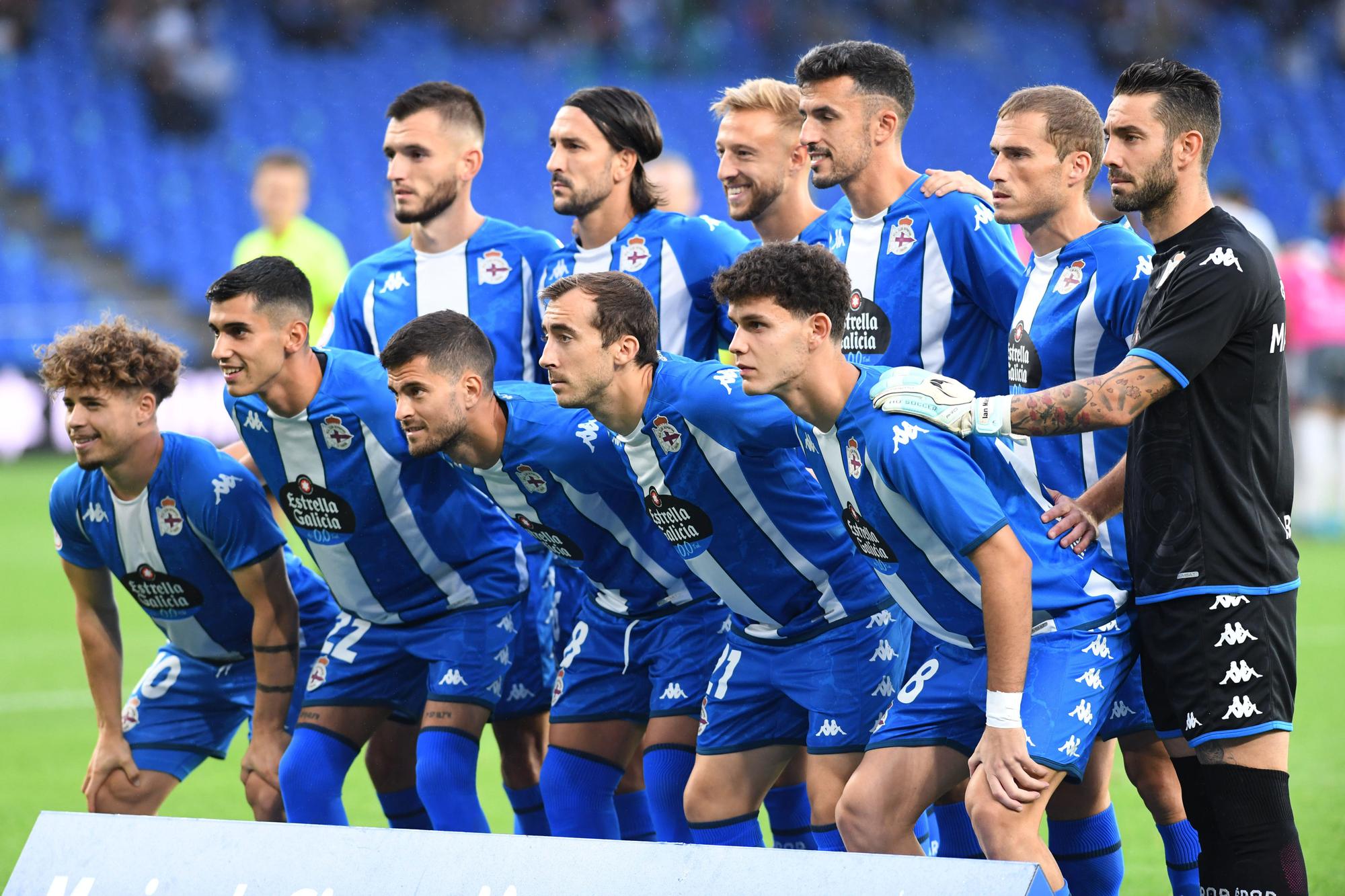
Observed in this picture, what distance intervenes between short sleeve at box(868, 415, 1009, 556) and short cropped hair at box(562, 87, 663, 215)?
6.57 ft

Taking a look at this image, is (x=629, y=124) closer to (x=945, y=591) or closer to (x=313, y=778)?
(x=945, y=591)

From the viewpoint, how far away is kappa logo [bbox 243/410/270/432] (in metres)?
4.95

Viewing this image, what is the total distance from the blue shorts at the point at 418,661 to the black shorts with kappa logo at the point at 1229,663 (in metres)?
2.13

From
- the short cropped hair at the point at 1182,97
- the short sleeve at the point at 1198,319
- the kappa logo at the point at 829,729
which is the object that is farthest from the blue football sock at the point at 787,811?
the short cropped hair at the point at 1182,97

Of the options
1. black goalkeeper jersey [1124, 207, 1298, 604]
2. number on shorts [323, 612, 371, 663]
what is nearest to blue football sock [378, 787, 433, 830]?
number on shorts [323, 612, 371, 663]

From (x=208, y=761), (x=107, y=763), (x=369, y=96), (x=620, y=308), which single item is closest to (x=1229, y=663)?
(x=620, y=308)

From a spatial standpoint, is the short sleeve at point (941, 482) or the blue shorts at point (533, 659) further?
the blue shorts at point (533, 659)

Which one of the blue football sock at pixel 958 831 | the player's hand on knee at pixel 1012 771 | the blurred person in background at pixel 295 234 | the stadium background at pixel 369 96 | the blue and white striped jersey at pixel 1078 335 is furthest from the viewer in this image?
the stadium background at pixel 369 96

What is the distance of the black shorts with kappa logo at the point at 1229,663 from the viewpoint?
3.61m

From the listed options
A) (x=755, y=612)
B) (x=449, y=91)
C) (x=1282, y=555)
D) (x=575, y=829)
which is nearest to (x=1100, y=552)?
(x=1282, y=555)

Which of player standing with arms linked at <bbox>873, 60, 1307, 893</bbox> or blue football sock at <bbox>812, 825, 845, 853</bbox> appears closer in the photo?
player standing with arms linked at <bbox>873, 60, 1307, 893</bbox>

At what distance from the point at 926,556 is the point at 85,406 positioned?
2628 millimetres

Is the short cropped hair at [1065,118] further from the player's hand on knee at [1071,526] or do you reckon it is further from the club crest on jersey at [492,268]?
the club crest on jersey at [492,268]

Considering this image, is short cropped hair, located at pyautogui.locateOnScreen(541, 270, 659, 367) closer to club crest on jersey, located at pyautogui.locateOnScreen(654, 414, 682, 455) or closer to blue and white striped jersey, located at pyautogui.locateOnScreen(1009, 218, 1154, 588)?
club crest on jersey, located at pyautogui.locateOnScreen(654, 414, 682, 455)
